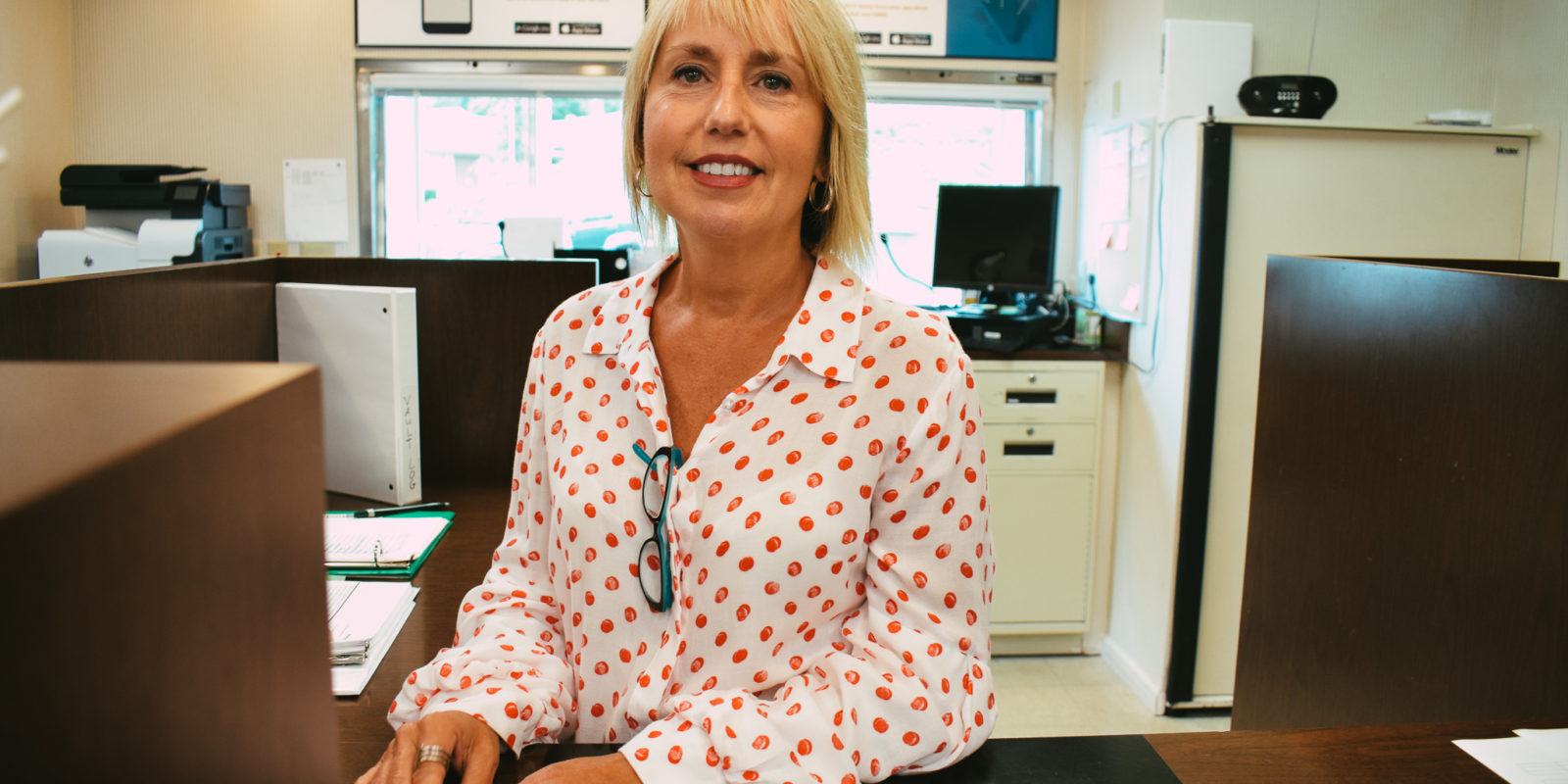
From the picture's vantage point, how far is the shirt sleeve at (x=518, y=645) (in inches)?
35.5

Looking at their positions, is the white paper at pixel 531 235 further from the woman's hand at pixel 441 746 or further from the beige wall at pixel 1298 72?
the woman's hand at pixel 441 746

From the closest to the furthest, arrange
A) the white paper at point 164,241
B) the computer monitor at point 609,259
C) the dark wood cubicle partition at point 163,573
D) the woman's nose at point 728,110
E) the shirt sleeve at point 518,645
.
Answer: the dark wood cubicle partition at point 163,573, the shirt sleeve at point 518,645, the woman's nose at point 728,110, the white paper at point 164,241, the computer monitor at point 609,259

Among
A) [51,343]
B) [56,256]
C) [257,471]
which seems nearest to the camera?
[257,471]

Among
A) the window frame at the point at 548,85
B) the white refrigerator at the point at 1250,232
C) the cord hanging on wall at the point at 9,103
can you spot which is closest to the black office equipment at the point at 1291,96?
the white refrigerator at the point at 1250,232

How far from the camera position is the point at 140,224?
3.66 m

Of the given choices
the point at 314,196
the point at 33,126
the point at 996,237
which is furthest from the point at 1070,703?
the point at 33,126

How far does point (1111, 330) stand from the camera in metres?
3.52

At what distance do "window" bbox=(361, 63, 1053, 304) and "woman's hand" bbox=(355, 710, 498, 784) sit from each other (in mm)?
3251

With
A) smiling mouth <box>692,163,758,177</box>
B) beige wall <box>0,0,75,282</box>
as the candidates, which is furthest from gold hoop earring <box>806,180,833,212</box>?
beige wall <box>0,0,75,282</box>

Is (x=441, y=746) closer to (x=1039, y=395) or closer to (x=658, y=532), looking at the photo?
(x=658, y=532)

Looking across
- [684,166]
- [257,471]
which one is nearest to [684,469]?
[684,166]

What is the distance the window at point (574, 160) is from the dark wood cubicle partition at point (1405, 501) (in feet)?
7.72

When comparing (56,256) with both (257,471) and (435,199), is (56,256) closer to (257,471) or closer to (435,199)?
(435,199)

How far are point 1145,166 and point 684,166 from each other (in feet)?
8.39
